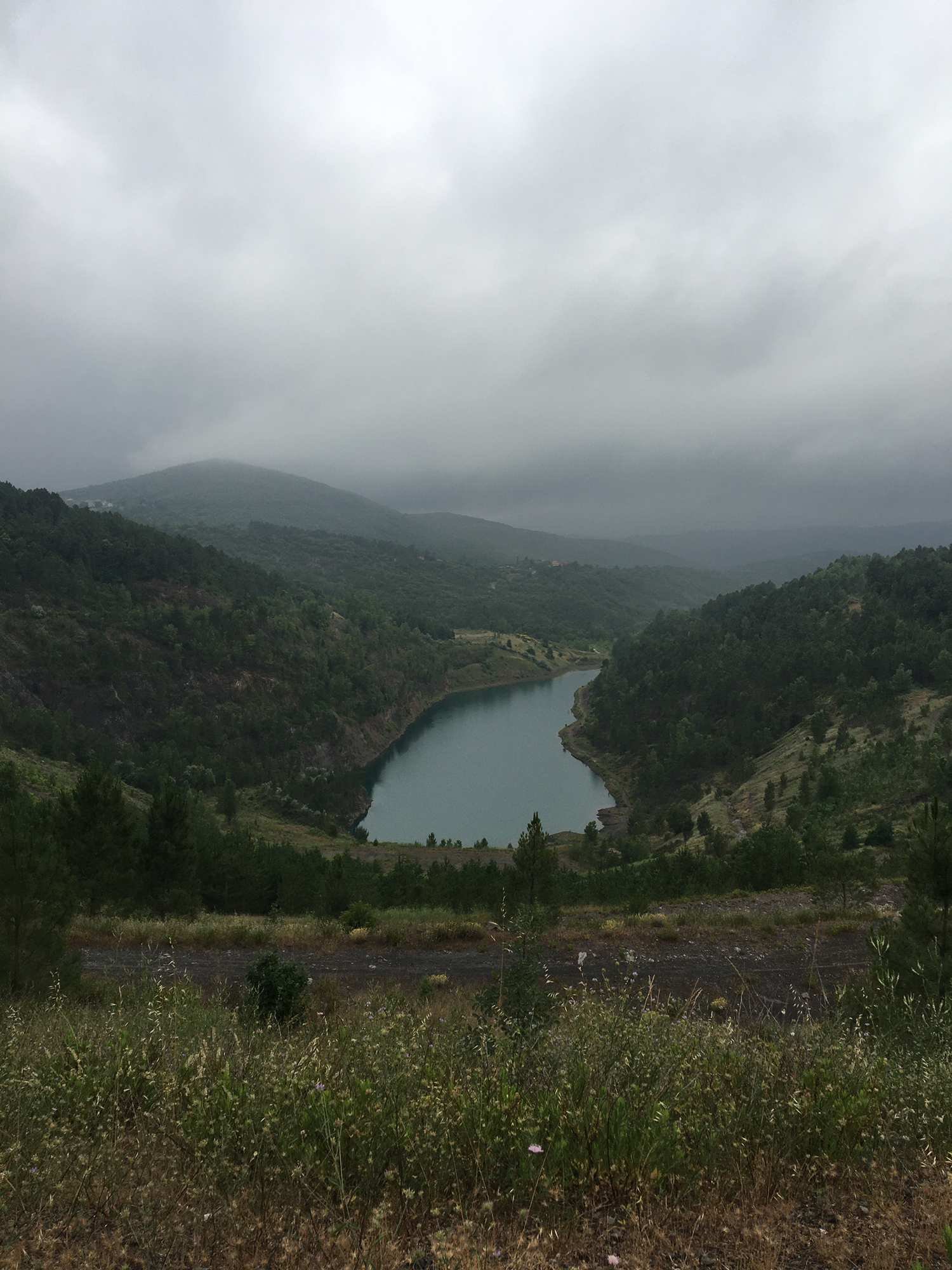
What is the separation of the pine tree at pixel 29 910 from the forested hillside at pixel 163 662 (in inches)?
2561

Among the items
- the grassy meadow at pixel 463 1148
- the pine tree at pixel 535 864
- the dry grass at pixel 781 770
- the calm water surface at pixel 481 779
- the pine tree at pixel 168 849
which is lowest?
the calm water surface at pixel 481 779

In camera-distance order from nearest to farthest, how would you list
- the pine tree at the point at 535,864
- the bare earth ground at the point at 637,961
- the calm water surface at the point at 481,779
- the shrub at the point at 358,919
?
the bare earth ground at the point at 637,961, the shrub at the point at 358,919, the pine tree at the point at 535,864, the calm water surface at the point at 481,779

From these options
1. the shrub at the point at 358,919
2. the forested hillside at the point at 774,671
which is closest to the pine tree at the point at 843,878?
the shrub at the point at 358,919

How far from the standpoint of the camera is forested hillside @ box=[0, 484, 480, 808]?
271ft

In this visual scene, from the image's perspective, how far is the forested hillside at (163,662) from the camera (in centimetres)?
8250

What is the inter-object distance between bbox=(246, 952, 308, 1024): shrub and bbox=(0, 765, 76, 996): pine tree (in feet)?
8.64

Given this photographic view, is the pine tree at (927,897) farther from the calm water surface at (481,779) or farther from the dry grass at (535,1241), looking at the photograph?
the calm water surface at (481,779)

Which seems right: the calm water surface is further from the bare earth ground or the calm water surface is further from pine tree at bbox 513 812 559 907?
the bare earth ground

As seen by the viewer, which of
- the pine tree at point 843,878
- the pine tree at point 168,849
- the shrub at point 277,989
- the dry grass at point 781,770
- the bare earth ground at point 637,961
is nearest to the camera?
the shrub at point 277,989

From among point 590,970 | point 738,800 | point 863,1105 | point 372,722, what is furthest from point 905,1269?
point 372,722

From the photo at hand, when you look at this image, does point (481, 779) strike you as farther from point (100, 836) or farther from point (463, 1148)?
point (463, 1148)

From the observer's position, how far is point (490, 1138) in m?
3.01

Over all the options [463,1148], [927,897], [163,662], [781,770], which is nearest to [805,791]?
[781,770]

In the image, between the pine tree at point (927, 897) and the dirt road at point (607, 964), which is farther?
the dirt road at point (607, 964)
